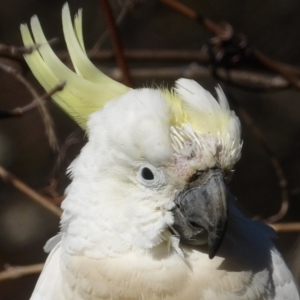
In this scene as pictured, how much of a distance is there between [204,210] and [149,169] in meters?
0.16

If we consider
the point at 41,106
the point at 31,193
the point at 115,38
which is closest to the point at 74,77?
the point at 41,106

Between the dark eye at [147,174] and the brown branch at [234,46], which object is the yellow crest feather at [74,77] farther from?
the brown branch at [234,46]

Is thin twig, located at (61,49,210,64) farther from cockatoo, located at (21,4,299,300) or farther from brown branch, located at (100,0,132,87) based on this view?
cockatoo, located at (21,4,299,300)

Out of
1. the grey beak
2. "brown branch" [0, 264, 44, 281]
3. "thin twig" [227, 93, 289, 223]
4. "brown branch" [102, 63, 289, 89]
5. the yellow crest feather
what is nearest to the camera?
the grey beak

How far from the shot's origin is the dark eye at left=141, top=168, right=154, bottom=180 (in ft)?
5.31

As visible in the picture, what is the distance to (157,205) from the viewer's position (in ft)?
5.32

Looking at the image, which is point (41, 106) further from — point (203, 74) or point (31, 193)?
point (203, 74)

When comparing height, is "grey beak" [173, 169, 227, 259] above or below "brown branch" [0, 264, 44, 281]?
above

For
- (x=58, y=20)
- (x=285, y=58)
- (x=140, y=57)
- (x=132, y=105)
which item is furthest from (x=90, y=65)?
(x=285, y=58)

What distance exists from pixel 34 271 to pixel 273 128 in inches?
92.7

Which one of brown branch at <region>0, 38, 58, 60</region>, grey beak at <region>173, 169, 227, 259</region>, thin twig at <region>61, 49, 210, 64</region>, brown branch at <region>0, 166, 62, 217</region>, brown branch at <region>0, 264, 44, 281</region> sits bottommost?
brown branch at <region>0, 264, 44, 281</region>

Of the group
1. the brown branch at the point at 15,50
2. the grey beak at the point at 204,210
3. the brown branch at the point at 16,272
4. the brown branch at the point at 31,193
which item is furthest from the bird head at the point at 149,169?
the brown branch at the point at 16,272

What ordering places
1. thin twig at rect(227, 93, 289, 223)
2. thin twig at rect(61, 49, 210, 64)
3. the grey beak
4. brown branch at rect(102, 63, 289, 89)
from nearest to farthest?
the grey beak
thin twig at rect(227, 93, 289, 223)
thin twig at rect(61, 49, 210, 64)
brown branch at rect(102, 63, 289, 89)

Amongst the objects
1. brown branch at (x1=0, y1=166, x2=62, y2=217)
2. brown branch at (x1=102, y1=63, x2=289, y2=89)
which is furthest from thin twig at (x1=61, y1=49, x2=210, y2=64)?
brown branch at (x1=0, y1=166, x2=62, y2=217)
